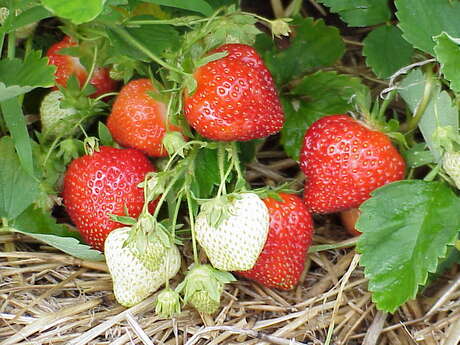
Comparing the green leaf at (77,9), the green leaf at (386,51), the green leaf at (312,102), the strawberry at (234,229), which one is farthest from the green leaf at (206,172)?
the green leaf at (77,9)

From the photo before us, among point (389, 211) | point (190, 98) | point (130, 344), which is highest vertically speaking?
point (190, 98)

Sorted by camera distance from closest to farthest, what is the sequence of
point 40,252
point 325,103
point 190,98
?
1. point 190,98
2. point 40,252
3. point 325,103

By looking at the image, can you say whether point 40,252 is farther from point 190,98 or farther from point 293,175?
point 293,175

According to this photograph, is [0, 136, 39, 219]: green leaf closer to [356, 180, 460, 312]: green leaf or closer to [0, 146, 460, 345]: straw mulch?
[0, 146, 460, 345]: straw mulch

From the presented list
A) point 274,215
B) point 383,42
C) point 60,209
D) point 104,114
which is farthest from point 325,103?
point 60,209

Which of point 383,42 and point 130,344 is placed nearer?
point 130,344

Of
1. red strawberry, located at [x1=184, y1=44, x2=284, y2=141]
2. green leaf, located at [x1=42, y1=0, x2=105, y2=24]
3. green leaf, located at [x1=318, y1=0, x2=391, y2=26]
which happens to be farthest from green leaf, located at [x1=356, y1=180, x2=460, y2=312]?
green leaf, located at [x1=42, y1=0, x2=105, y2=24]

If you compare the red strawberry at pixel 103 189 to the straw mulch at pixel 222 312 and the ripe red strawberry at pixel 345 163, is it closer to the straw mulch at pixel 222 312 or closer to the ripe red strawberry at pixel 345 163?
the straw mulch at pixel 222 312
